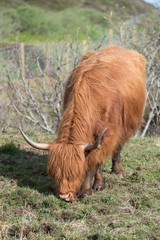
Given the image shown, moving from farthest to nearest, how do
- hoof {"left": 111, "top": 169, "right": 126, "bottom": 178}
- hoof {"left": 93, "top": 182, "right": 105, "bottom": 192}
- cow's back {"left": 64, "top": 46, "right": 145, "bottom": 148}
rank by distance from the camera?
1. hoof {"left": 111, "top": 169, "right": 126, "bottom": 178}
2. hoof {"left": 93, "top": 182, "right": 105, "bottom": 192}
3. cow's back {"left": 64, "top": 46, "right": 145, "bottom": 148}

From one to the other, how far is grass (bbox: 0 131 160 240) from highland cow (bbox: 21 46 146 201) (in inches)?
10.8

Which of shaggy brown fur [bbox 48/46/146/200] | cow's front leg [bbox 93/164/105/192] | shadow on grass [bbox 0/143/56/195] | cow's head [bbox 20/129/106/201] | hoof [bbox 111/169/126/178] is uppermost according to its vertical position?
shaggy brown fur [bbox 48/46/146/200]

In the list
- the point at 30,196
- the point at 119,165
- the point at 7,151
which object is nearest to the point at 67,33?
the point at 7,151

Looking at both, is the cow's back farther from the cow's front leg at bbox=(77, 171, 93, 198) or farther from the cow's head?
the cow's front leg at bbox=(77, 171, 93, 198)

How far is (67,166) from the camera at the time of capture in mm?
4203

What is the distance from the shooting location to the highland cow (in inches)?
168

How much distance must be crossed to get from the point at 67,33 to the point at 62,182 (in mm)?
6238

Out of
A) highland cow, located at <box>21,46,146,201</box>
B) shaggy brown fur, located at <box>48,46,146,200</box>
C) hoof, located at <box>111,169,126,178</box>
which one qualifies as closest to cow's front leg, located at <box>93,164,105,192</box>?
highland cow, located at <box>21,46,146,201</box>

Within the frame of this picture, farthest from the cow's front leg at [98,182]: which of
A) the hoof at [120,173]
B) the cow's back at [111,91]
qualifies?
the hoof at [120,173]

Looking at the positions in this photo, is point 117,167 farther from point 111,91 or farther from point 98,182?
point 111,91

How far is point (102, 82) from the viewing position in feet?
15.9

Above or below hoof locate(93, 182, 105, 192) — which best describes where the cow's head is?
above

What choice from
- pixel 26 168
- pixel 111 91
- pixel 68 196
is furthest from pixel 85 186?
pixel 26 168

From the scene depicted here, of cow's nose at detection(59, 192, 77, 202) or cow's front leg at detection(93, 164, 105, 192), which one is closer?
cow's nose at detection(59, 192, 77, 202)
